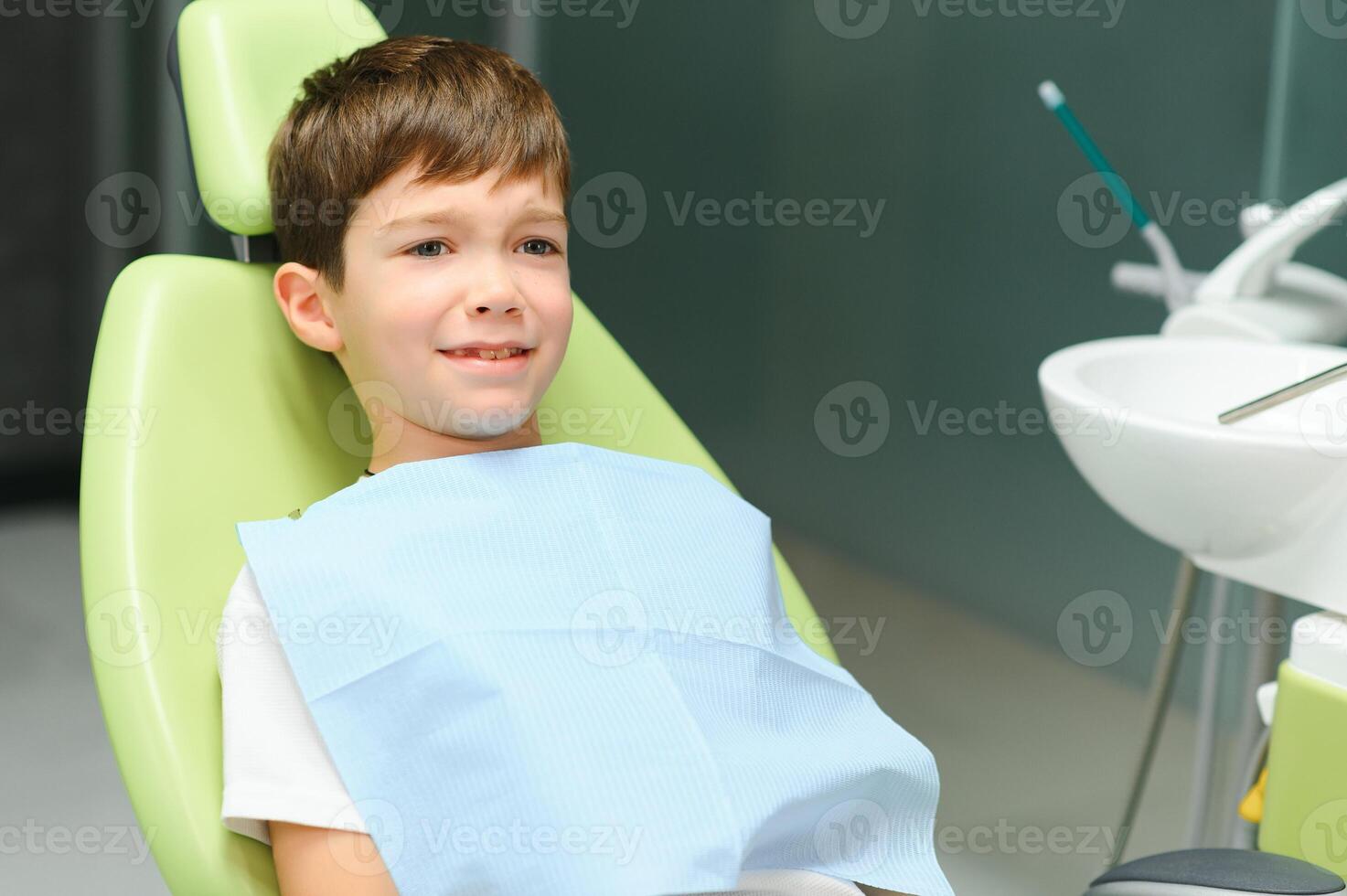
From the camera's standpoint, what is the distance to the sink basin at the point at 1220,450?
46.1 inches

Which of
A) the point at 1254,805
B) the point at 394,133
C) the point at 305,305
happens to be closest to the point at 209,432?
the point at 305,305

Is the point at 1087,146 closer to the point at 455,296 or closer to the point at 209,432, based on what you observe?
the point at 455,296

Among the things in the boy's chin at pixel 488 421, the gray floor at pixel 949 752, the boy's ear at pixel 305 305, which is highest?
the boy's ear at pixel 305 305

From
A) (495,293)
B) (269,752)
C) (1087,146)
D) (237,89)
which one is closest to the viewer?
(269,752)

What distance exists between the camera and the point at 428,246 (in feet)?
3.40

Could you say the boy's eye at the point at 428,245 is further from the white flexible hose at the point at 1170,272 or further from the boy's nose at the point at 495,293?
the white flexible hose at the point at 1170,272

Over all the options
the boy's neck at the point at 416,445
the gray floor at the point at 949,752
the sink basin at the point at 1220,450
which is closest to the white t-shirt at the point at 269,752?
the boy's neck at the point at 416,445

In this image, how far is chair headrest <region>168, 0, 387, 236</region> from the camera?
1.12 m

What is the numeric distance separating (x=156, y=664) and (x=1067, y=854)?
4.69 feet

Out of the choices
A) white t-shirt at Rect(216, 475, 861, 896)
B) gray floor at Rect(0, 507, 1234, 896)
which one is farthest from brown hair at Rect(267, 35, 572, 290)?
gray floor at Rect(0, 507, 1234, 896)

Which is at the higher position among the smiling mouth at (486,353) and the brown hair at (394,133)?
the brown hair at (394,133)

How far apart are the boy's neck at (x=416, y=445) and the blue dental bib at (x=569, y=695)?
49 mm

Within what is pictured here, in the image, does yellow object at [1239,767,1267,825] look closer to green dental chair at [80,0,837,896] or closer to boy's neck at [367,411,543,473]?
green dental chair at [80,0,837,896]

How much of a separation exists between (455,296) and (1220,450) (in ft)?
2.09
